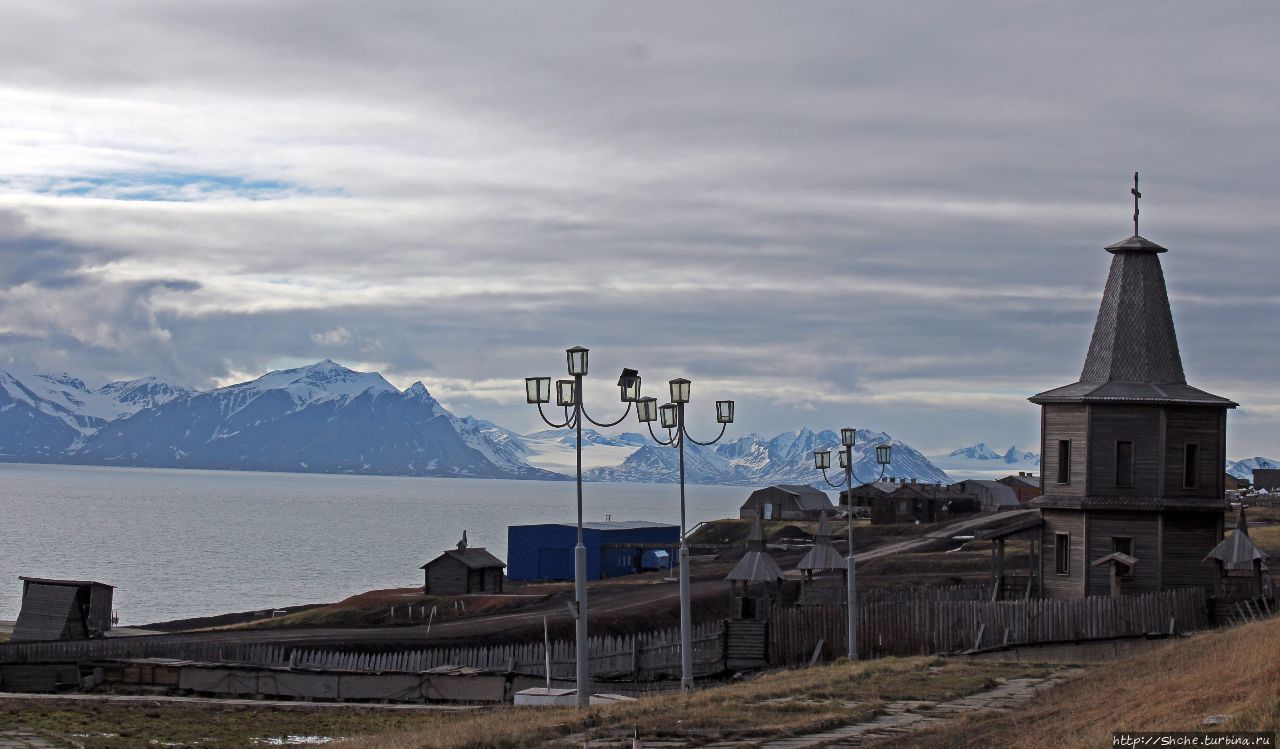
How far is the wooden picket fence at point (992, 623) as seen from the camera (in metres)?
41.1

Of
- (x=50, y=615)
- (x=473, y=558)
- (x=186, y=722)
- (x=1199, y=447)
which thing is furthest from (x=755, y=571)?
(x=473, y=558)

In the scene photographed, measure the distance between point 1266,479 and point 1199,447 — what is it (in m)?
159

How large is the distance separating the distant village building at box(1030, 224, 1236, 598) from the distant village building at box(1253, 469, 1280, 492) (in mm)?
154355

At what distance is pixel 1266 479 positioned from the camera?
629ft

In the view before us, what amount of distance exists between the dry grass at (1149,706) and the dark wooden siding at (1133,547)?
660 inches

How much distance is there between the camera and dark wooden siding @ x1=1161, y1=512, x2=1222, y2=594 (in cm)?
4503

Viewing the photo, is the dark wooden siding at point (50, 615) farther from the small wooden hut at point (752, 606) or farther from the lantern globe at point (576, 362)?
the lantern globe at point (576, 362)

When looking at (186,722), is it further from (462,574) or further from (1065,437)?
(462,574)

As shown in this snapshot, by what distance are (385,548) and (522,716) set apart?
165810 millimetres

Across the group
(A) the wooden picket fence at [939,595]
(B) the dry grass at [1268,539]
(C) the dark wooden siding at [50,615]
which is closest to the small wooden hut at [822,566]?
(A) the wooden picket fence at [939,595]

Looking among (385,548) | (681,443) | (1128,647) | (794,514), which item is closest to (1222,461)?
(1128,647)

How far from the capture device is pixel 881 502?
136125 millimetres

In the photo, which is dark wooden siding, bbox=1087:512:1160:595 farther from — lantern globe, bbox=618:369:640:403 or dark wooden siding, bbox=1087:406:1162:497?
lantern globe, bbox=618:369:640:403

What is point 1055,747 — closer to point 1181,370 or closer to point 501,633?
point 1181,370
